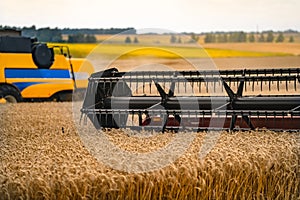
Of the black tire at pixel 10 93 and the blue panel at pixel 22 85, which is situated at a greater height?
the blue panel at pixel 22 85

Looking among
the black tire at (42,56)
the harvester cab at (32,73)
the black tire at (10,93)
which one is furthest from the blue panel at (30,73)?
the black tire at (10,93)

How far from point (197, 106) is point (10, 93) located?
8018 millimetres

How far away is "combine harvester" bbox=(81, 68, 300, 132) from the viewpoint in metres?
8.38

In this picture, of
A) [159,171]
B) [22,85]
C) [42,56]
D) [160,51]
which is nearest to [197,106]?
[159,171]

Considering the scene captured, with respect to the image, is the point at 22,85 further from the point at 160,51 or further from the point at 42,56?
the point at 160,51

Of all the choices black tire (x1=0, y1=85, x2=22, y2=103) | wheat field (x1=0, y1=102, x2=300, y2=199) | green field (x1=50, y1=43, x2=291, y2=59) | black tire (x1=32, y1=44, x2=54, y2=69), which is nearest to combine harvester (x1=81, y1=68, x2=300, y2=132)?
wheat field (x1=0, y1=102, x2=300, y2=199)

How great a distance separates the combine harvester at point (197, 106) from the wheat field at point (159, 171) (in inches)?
26.7

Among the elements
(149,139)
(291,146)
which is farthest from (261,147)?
(149,139)

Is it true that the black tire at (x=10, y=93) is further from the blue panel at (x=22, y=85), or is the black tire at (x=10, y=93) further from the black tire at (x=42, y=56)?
the black tire at (x=42, y=56)

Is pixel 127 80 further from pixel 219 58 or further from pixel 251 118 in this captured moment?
pixel 219 58

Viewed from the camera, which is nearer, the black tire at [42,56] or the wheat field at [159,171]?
the wheat field at [159,171]

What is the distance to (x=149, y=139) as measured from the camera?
7.59 metres

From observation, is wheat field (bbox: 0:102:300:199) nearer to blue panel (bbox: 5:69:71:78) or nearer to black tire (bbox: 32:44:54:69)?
blue panel (bbox: 5:69:71:78)

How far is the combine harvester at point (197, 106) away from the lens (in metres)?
8.38
